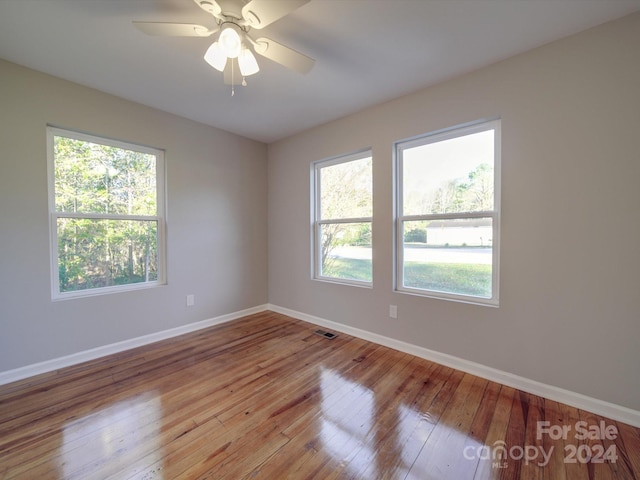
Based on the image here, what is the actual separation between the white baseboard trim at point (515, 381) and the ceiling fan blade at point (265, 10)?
9.11 ft

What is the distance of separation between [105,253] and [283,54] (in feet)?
8.38

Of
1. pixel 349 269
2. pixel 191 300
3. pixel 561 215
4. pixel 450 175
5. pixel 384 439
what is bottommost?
pixel 384 439

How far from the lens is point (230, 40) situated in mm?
1489

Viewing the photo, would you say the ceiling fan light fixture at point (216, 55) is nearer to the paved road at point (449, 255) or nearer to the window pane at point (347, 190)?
the window pane at point (347, 190)

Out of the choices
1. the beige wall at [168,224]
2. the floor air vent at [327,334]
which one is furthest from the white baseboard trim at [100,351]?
the floor air vent at [327,334]

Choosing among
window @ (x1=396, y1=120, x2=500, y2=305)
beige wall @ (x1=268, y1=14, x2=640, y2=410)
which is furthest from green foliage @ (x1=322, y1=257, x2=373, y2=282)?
beige wall @ (x1=268, y1=14, x2=640, y2=410)

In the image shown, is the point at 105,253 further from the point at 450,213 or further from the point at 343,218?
the point at 450,213

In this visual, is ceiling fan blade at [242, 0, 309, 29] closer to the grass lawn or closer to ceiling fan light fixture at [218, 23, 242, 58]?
ceiling fan light fixture at [218, 23, 242, 58]

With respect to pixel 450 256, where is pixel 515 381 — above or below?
below

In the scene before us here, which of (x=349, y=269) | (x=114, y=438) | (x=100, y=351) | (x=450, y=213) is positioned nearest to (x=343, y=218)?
(x=349, y=269)

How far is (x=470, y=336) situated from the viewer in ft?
7.39

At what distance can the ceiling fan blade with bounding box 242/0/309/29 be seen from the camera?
127cm

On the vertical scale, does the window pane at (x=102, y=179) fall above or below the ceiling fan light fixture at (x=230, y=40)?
below

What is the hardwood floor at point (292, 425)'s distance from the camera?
1343mm
